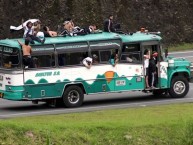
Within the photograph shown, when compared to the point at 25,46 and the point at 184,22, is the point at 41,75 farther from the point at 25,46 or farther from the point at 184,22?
the point at 184,22

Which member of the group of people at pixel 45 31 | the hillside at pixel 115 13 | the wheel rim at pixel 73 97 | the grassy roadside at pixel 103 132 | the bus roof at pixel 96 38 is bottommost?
the grassy roadside at pixel 103 132

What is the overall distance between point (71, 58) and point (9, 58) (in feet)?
7.03

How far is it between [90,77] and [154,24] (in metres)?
21.9

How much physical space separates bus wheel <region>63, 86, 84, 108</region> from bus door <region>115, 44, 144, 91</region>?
136 centimetres

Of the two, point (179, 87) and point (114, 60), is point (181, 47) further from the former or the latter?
point (114, 60)

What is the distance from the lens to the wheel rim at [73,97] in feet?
76.2

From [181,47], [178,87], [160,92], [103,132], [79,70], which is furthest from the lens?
[181,47]

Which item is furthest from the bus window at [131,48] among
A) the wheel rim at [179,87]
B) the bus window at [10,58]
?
the bus window at [10,58]

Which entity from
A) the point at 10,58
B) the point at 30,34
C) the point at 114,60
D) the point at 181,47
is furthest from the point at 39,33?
the point at 181,47

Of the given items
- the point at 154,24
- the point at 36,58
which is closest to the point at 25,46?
the point at 36,58

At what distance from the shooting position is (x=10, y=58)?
2253 centimetres

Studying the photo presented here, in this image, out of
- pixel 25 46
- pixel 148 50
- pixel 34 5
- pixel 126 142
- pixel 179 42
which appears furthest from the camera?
pixel 179 42

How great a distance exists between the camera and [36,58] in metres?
22.7

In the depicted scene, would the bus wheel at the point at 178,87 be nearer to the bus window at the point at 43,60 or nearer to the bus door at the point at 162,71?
the bus door at the point at 162,71
